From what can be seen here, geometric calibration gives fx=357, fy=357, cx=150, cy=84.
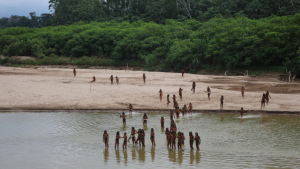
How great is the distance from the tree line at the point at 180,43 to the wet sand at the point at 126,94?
997 centimetres

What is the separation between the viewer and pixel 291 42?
1746 inches

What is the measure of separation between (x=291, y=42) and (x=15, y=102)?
33207 millimetres

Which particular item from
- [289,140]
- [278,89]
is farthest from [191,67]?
[289,140]

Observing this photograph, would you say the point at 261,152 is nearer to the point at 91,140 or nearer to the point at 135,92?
the point at 91,140

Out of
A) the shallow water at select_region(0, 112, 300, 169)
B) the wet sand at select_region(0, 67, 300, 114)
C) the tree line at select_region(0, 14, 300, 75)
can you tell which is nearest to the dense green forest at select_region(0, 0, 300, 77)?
the tree line at select_region(0, 14, 300, 75)

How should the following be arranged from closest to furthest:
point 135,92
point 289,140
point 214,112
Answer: point 289,140 → point 214,112 → point 135,92

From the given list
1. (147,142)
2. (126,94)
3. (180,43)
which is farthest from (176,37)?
(147,142)

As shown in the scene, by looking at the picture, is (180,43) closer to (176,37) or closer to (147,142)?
(176,37)

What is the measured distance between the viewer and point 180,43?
180 feet

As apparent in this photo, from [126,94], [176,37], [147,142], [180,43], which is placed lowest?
[147,142]

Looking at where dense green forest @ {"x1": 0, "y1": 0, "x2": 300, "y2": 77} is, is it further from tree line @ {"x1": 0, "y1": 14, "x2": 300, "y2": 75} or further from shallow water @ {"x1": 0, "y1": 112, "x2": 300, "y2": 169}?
shallow water @ {"x1": 0, "y1": 112, "x2": 300, "y2": 169}

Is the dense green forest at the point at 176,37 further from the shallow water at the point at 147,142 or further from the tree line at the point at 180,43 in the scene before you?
the shallow water at the point at 147,142

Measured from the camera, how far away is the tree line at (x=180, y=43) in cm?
4522

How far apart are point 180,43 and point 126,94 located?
26.2 m
